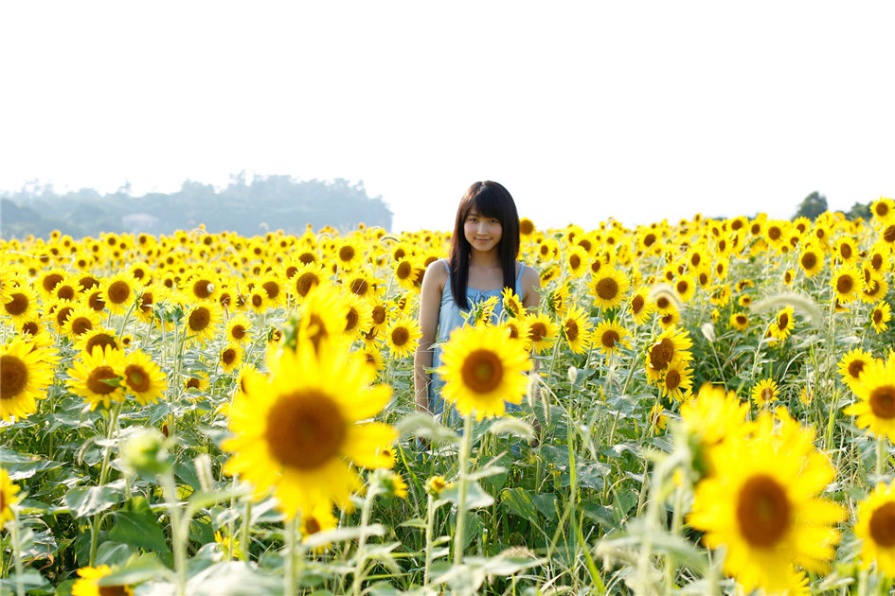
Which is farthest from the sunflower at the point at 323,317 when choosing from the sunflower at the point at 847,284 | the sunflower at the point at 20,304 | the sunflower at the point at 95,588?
the sunflower at the point at 847,284

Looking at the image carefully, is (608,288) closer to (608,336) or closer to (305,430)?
(608,336)

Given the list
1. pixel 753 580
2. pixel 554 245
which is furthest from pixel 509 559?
pixel 554 245

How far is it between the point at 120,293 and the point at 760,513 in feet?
14.5

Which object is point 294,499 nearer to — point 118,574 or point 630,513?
→ point 118,574

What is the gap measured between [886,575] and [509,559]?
0.84 m

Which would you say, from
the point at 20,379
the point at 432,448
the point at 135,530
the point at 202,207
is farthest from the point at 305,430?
the point at 202,207

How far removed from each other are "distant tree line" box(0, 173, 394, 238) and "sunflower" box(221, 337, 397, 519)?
47510 mm

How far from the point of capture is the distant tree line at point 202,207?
56.9 m

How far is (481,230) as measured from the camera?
473 cm

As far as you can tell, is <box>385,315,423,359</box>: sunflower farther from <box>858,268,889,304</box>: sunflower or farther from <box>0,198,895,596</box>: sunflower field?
<box>858,268,889,304</box>: sunflower

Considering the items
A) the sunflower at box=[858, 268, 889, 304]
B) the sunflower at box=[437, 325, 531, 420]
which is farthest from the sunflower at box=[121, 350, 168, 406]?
the sunflower at box=[858, 268, 889, 304]

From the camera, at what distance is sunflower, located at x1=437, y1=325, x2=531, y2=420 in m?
1.87

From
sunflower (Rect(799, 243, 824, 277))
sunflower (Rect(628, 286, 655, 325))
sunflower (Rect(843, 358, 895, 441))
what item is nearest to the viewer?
sunflower (Rect(843, 358, 895, 441))

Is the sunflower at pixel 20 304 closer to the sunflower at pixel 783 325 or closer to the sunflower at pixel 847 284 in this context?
the sunflower at pixel 783 325
